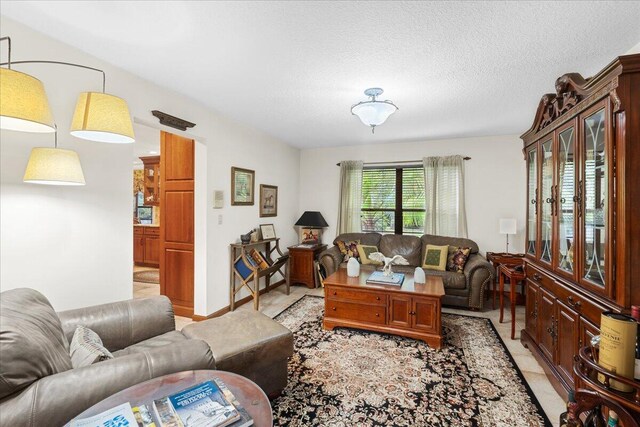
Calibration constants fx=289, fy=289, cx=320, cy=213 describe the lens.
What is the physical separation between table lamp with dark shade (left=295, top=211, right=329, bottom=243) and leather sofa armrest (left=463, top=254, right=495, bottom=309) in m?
2.47

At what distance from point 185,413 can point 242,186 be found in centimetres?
331

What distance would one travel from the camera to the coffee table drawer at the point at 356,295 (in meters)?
3.08

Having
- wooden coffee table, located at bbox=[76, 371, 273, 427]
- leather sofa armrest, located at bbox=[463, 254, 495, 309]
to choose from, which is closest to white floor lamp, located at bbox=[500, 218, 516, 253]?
leather sofa armrest, located at bbox=[463, 254, 495, 309]

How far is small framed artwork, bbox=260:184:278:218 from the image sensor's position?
4.62 metres

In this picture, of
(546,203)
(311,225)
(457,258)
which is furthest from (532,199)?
(311,225)

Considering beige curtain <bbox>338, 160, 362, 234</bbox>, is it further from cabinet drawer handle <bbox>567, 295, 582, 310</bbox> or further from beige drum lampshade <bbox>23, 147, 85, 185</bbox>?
beige drum lampshade <bbox>23, 147, 85, 185</bbox>

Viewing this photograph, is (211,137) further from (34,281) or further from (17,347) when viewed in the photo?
(17,347)

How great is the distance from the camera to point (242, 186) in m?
4.11

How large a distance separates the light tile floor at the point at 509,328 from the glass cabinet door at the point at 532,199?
0.94 m

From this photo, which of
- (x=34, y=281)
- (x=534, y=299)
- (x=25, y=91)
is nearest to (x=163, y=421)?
(x=25, y=91)

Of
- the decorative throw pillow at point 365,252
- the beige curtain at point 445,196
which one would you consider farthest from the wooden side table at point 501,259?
the decorative throw pillow at point 365,252

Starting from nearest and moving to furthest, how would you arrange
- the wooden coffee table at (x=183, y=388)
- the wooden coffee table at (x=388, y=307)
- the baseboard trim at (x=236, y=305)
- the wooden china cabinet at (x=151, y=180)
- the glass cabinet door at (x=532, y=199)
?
1. the wooden coffee table at (x=183, y=388)
2. the glass cabinet door at (x=532, y=199)
3. the wooden coffee table at (x=388, y=307)
4. the baseboard trim at (x=236, y=305)
5. the wooden china cabinet at (x=151, y=180)

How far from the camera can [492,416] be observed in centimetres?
190

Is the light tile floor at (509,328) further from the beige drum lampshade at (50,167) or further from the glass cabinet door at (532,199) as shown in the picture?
the beige drum lampshade at (50,167)
